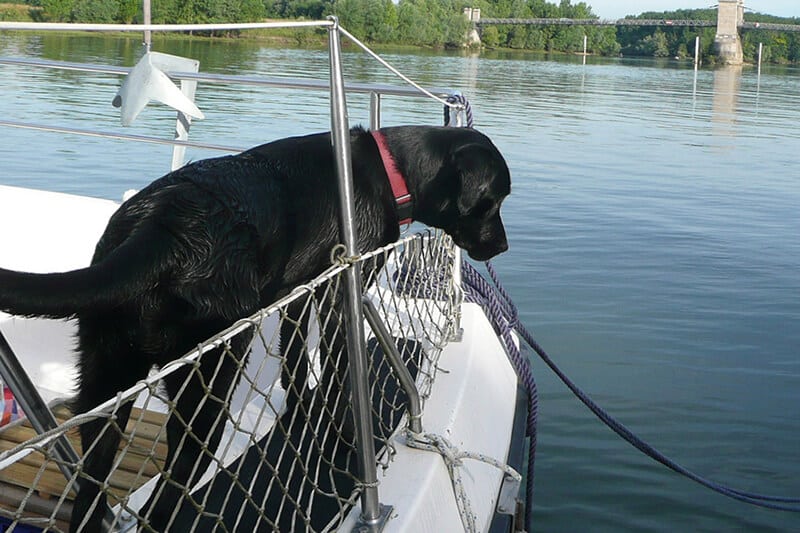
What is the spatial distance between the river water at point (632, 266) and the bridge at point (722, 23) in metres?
61.9

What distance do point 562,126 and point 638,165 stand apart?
4.92 meters

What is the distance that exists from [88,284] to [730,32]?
285ft

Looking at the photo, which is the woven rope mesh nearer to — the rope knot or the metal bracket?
the rope knot

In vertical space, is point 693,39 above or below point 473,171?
above

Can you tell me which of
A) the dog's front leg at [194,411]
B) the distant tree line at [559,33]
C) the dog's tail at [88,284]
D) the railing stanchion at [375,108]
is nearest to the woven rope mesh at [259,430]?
the dog's front leg at [194,411]

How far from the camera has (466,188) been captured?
10.00 feet

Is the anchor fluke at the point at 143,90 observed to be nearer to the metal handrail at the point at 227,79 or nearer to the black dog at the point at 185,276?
the metal handrail at the point at 227,79

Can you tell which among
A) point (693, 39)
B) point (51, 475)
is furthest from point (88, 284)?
point (693, 39)

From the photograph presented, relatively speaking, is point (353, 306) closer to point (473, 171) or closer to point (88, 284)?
point (88, 284)

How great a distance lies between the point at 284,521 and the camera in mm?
2105

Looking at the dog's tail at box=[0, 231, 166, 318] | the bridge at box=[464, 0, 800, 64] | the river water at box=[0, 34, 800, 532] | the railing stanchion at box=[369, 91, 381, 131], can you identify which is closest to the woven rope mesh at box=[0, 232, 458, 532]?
the dog's tail at box=[0, 231, 166, 318]

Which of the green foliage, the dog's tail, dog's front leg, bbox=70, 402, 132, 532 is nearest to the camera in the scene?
the dog's tail

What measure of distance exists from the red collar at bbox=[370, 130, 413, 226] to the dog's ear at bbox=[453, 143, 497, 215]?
25 centimetres

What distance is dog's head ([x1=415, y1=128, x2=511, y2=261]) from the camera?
3.01 meters
